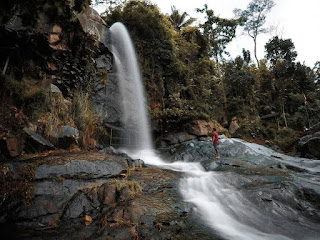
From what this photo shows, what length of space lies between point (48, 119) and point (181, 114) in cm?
727

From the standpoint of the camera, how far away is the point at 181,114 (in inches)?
435

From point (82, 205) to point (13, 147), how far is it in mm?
2203

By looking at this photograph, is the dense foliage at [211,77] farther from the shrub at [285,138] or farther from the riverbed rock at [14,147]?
the riverbed rock at [14,147]

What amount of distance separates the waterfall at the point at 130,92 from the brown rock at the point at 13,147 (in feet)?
18.0

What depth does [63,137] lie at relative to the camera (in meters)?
5.15

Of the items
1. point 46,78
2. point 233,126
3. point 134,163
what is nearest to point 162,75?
point 233,126

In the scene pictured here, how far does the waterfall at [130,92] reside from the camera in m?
9.93

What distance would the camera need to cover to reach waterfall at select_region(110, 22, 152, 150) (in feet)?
32.6

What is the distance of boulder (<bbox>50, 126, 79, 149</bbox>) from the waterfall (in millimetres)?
4224

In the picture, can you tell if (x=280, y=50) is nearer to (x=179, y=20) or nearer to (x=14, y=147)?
(x=179, y=20)

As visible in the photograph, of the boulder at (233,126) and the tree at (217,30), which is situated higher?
the tree at (217,30)

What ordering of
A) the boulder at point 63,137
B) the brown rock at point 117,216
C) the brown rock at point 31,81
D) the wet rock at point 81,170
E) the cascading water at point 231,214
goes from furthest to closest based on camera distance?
the brown rock at point 31,81 < the boulder at point 63,137 < the wet rock at point 81,170 < the cascading water at point 231,214 < the brown rock at point 117,216

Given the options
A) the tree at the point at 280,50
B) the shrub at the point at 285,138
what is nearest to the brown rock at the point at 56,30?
the shrub at the point at 285,138

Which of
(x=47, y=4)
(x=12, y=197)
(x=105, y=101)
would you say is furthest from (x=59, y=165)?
(x=105, y=101)
